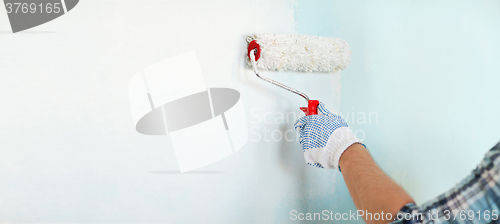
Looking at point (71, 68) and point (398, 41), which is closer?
point (71, 68)

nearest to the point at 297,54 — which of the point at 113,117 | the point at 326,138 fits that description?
the point at 326,138

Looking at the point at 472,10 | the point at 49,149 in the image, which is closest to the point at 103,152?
the point at 49,149

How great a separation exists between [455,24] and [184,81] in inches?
43.8

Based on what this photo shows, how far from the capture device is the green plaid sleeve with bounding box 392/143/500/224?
13.3 inches

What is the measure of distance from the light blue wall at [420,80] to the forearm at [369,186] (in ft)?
0.94

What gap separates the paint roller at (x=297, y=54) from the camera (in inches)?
32.3

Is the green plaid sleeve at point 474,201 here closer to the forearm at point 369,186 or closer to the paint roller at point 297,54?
the forearm at point 369,186

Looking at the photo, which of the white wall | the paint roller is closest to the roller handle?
the paint roller

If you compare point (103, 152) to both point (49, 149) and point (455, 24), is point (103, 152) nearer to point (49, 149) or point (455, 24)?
point (49, 149)

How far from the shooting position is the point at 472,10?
111 centimetres

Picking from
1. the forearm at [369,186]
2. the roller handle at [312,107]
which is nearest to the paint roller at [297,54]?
the roller handle at [312,107]

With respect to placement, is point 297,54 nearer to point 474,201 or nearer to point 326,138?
point 326,138

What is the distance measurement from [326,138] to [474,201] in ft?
1.41

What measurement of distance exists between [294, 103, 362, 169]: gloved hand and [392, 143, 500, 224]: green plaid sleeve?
0.37 meters
